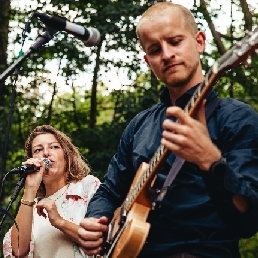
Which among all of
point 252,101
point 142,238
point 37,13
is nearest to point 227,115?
point 142,238

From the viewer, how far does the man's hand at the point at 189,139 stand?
161cm

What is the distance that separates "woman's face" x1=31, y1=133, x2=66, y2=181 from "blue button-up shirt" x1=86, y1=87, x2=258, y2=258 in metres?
1.56

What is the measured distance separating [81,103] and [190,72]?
7782 millimetres

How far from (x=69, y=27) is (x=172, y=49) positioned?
51 cm

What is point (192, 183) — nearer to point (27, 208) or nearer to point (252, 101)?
point (27, 208)

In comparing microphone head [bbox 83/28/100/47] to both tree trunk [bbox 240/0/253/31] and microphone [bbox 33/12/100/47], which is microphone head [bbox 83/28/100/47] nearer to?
microphone [bbox 33/12/100/47]

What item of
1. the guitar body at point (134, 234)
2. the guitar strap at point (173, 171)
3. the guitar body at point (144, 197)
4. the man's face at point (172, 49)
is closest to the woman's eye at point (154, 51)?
the man's face at point (172, 49)

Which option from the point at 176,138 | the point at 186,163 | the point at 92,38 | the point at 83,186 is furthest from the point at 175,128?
the point at 83,186

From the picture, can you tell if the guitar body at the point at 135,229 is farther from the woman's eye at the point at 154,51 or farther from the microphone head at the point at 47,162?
the microphone head at the point at 47,162

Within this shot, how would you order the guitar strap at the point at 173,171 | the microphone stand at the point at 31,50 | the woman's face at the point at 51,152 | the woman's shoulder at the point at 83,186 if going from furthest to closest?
the woman's face at the point at 51,152, the woman's shoulder at the point at 83,186, the microphone stand at the point at 31,50, the guitar strap at the point at 173,171

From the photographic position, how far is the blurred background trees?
24.3 feet

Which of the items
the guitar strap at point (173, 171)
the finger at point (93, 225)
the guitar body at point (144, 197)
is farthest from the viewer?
the finger at point (93, 225)

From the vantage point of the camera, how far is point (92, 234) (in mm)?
2385

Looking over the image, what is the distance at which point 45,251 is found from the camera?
3510 millimetres
